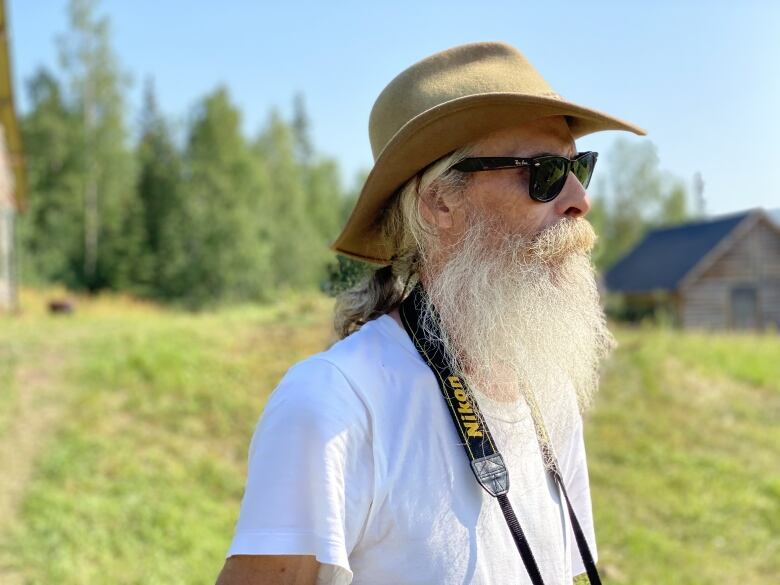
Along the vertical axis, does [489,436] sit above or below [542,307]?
below

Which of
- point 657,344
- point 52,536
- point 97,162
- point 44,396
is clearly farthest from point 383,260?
point 97,162

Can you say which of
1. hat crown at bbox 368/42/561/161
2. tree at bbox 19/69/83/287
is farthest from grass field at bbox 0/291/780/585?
tree at bbox 19/69/83/287

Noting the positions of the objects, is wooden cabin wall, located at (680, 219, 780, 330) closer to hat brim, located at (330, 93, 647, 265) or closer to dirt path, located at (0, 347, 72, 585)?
dirt path, located at (0, 347, 72, 585)

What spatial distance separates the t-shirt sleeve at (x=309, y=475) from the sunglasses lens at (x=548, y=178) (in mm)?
739

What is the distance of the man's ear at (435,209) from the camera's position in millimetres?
1902

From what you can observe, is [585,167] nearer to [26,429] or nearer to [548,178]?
[548,178]

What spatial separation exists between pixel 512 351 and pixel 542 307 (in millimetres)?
147

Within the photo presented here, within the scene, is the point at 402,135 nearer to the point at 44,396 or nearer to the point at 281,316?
the point at 44,396

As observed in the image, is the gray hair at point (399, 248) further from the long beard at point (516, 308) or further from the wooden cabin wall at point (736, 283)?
the wooden cabin wall at point (736, 283)

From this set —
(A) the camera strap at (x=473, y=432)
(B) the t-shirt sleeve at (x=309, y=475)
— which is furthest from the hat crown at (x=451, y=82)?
(B) the t-shirt sleeve at (x=309, y=475)

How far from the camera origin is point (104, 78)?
31.8m

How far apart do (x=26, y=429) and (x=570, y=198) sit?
6784mm

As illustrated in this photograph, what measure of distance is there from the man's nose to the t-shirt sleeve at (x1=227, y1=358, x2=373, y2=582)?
2.56 feet

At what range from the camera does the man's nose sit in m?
1.87
